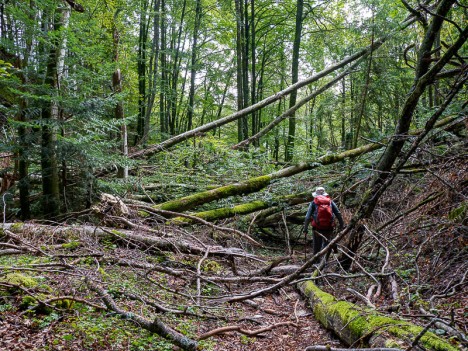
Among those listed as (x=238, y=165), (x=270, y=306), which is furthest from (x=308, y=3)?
(x=270, y=306)

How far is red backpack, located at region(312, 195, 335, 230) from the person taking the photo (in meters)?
7.29

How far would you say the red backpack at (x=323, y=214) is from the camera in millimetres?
7285

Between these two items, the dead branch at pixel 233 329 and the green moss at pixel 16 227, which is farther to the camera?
the green moss at pixel 16 227

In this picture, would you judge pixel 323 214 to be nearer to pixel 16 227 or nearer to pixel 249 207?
pixel 249 207

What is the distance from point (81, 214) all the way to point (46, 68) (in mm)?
3297

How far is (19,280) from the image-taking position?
4.11 m

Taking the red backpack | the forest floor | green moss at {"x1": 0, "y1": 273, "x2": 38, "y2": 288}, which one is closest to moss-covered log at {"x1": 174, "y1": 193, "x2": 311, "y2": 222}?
the forest floor

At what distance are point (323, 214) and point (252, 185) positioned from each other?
270cm

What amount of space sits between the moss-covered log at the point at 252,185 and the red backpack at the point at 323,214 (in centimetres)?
241

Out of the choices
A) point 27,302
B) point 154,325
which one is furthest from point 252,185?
point 27,302

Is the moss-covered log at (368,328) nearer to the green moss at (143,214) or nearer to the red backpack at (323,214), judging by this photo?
the red backpack at (323,214)

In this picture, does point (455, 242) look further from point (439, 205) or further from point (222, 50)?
point (222, 50)

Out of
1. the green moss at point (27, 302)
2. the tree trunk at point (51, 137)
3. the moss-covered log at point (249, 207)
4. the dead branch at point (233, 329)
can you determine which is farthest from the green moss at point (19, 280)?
the moss-covered log at point (249, 207)

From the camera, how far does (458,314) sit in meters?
3.57
